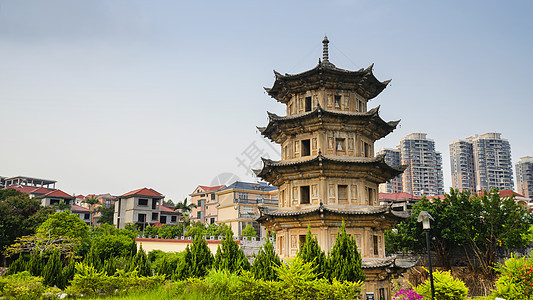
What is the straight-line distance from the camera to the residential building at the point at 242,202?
67688 millimetres

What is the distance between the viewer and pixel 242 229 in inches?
2616

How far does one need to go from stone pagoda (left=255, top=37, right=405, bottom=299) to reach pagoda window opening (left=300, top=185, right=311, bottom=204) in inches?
2.4

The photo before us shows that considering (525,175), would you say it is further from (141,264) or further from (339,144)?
(141,264)

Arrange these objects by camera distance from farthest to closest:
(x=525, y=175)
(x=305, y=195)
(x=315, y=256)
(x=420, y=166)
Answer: (x=525, y=175)
(x=420, y=166)
(x=305, y=195)
(x=315, y=256)

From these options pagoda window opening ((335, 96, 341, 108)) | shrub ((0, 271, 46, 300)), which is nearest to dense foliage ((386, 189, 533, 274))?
pagoda window opening ((335, 96, 341, 108))

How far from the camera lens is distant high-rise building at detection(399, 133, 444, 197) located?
123 metres

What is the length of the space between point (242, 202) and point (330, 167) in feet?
153

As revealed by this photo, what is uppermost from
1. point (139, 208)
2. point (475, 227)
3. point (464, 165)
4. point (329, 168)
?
point (464, 165)

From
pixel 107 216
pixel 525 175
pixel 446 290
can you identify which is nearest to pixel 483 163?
pixel 525 175

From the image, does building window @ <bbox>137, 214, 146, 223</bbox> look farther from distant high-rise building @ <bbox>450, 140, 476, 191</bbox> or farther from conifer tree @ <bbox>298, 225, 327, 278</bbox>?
distant high-rise building @ <bbox>450, 140, 476, 191</bbox>

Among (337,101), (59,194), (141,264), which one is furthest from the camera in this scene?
(59,194)

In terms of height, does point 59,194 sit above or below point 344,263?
above

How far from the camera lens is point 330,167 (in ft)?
78.6

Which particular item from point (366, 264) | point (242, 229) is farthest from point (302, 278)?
point (242, 229)
